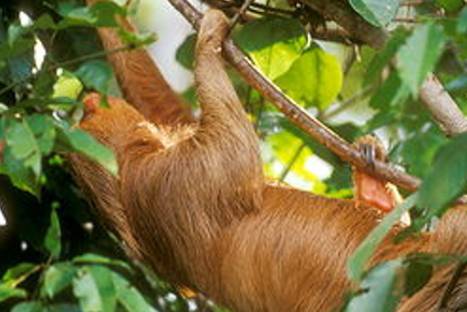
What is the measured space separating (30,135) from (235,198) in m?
2.16

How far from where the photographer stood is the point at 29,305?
3.24m

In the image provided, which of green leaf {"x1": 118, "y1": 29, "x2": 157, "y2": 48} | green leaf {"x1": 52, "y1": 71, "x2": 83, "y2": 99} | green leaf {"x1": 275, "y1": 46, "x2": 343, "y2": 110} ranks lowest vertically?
green leaf {"x1": 275, "y1": 46, "x2": 343, "y2": 110}

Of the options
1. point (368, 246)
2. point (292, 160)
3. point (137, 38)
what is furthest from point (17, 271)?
point (292, 160)

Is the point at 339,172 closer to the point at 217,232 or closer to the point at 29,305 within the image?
the point at 217,232

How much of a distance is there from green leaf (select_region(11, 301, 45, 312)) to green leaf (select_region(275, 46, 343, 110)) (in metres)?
3.09

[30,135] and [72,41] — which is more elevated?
[30,135]

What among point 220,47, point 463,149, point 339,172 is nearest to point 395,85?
point 463,149

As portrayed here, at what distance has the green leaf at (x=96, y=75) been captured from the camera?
3.54 m

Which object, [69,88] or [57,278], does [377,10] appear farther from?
[57,278]

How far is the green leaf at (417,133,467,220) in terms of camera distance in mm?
2932

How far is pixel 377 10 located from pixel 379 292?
62.0 inches

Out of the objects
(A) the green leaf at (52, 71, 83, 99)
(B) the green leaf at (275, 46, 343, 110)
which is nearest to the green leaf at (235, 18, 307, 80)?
(B) the green leaf at (275, 46, 343, 110)

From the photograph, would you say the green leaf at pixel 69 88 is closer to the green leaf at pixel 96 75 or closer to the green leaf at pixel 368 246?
the green leaf at pixel 96 75

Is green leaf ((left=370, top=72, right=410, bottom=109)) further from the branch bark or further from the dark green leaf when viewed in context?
the branch bark
